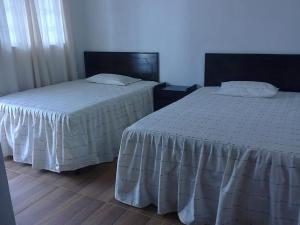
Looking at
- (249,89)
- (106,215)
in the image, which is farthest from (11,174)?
(249,89)

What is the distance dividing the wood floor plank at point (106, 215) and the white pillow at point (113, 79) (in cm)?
176

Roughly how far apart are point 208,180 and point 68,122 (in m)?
1.27

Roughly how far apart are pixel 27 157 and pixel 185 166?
1.68 metres

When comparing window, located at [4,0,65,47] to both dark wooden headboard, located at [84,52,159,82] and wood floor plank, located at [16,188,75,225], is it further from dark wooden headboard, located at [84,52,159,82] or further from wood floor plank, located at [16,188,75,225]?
wood floor plank, located at [16,188,75,225]

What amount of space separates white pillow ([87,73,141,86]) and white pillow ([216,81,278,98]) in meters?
1.21

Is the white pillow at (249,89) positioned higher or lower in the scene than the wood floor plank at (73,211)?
higher

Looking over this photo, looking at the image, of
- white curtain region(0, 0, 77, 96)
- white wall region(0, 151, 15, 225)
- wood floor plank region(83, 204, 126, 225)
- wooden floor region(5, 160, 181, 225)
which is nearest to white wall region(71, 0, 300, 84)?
white curtain region(0, 0, 77, 96)

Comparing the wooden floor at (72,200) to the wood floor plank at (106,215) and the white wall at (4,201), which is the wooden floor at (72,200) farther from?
the white wall at (4,201)

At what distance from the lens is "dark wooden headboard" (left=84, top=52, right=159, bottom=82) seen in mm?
3563

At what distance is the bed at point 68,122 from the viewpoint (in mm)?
2367

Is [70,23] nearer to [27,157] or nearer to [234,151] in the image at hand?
[27,157]

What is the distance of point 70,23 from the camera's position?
3.75m

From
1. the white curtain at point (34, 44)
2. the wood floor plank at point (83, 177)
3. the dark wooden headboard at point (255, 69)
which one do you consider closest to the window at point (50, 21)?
the white curtain at point (34, 44)

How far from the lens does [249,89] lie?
106 inches
